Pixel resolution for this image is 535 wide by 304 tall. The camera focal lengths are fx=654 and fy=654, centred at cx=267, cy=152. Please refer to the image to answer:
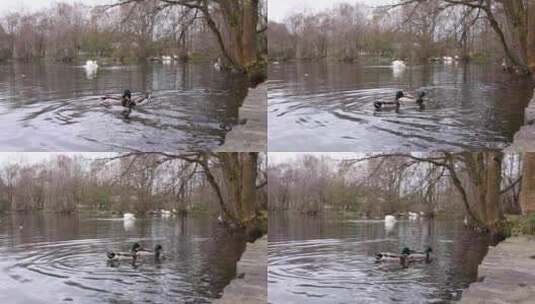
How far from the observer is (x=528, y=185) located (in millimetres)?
3678

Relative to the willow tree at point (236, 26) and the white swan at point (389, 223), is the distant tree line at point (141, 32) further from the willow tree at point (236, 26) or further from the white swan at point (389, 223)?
the white swan at point (389, 223)

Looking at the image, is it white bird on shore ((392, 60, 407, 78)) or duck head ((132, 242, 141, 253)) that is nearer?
duck head ((132, 242, 141, 253))

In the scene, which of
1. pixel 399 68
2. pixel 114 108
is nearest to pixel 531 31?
pixel 399 68

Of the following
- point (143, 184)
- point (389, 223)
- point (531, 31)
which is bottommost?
point (389, 223)

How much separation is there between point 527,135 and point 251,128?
5.12 ft

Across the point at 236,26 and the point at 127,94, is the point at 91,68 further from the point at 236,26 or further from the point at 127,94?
the point at 236,26

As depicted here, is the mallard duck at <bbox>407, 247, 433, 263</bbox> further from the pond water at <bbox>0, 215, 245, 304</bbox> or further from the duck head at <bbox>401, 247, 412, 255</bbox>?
the pond water at <bbox>0, 215, 245, 304</bbox>

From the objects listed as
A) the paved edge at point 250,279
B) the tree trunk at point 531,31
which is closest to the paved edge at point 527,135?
the tree trunk at point 531,31

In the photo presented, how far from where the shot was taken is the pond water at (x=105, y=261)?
3.74 meters

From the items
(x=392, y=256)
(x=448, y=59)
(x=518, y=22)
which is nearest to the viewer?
(x=392, y=256)

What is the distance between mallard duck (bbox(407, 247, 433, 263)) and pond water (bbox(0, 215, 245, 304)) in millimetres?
978

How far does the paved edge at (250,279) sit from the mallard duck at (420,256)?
33.3 inches

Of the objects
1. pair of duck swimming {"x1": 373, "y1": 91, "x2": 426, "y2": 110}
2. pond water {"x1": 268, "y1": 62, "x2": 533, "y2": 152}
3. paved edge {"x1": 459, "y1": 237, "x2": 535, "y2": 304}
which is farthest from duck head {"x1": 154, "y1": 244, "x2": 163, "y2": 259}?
paved edge {"x1": 459, "y1": 237, "x2": 535, "y2": 304}

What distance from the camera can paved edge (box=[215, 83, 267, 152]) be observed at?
3721mm
